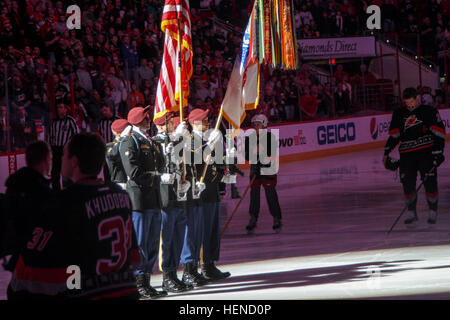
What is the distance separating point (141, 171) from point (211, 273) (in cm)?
162

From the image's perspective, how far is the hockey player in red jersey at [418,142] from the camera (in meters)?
12.2

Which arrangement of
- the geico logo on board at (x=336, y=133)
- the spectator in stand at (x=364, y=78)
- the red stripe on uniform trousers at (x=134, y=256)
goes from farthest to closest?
1. the spectator in stand at (x=364, y=78)
2. the geico logo on board at (x=336, y=133)
3. the red stripe on uniform trousers at (x=134, y=256)

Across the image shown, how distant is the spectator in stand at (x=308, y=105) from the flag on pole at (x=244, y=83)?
44.9ft

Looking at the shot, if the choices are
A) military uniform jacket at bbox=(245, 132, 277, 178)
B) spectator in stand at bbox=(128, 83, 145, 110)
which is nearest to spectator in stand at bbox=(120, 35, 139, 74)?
spectator in stand at bbox=(128, 83, 145, 110)

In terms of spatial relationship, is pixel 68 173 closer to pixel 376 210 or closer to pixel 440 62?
pixel 376 210

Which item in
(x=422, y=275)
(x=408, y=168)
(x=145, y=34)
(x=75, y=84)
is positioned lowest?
(x=422, y=275)

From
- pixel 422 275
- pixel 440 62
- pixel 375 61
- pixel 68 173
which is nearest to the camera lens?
pixel 68 173

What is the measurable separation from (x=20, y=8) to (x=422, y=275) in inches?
510

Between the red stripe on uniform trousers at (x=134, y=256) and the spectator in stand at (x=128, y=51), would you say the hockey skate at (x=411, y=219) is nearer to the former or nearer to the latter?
the red stripe on uniform trousers at (x=134, y=256)

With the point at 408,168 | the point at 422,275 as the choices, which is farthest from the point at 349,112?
the point at 422,275

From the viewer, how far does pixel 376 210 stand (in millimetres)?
14039

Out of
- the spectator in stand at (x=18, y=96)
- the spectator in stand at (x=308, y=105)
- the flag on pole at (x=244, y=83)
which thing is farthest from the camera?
the spectator in stand at (x=308, y=105)

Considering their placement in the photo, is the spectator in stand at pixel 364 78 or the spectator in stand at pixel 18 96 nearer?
the spectator in stand at pixel 18 96

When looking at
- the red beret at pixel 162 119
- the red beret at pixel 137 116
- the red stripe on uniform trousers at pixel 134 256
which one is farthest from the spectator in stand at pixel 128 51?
the red stripe on uniform trousers at pixel 134 256
